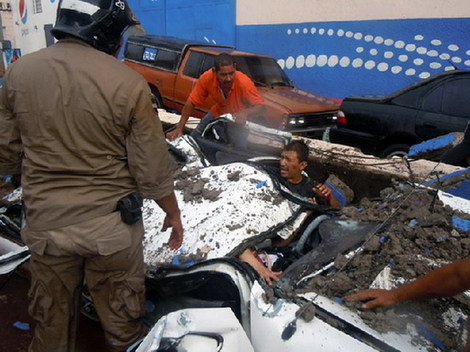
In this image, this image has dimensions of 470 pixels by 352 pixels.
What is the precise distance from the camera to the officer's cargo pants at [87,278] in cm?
183

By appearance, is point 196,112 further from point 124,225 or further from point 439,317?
point 439,317

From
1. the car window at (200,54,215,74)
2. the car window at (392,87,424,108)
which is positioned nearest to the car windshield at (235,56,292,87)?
the car window at (200,54,215,74)

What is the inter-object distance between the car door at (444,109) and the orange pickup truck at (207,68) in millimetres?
1965

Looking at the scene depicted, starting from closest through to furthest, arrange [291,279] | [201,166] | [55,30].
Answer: [55,30] < [291,279] < [201,166]

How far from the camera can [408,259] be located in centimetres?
186

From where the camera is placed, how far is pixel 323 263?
76.8 inches

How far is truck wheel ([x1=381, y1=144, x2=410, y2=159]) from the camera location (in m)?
5.21

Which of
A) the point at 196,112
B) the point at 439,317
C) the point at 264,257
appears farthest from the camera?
the point at 196,112

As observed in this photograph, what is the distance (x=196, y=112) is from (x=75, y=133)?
5.56m

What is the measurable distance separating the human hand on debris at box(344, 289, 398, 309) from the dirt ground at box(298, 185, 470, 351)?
3 centimetres

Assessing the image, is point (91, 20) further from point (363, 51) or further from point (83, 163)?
point (363, 51)

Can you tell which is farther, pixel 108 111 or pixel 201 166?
pixel 201 166

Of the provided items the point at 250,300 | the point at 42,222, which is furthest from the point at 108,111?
the point at 250,300

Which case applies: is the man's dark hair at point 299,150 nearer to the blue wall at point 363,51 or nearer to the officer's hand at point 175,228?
the officer's hand at point 175,228
